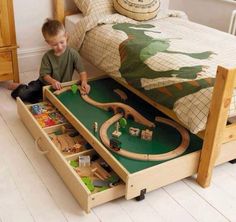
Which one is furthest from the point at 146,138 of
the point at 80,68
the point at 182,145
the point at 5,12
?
the point at 5,12

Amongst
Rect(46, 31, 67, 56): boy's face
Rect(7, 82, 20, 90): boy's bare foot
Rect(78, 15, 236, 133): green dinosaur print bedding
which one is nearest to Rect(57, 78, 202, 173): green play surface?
Rect(78, 15, 236, 133): green dinosaur print bedding

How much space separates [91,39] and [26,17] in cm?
64

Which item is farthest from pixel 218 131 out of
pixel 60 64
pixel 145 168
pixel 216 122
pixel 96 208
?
pixel 60 64

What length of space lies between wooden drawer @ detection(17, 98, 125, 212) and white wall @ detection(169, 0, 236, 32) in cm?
181

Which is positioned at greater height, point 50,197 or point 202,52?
point 202,52

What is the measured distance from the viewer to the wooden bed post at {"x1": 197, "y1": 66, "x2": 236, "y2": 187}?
130 centimetres

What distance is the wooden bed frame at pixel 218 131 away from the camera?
1303 mm

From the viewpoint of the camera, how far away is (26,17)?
8.42ft

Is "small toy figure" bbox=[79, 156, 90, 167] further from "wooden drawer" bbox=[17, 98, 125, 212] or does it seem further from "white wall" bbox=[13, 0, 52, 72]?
"white wall" bbox=[13, 0, 52, 72]

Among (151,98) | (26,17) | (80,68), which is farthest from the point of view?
(26,17)

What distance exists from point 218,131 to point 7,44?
1487 mm

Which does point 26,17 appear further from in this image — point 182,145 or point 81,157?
point 182,145

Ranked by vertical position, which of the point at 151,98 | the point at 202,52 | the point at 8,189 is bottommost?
the point at 8,189

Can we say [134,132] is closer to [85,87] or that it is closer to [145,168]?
[145,168]
